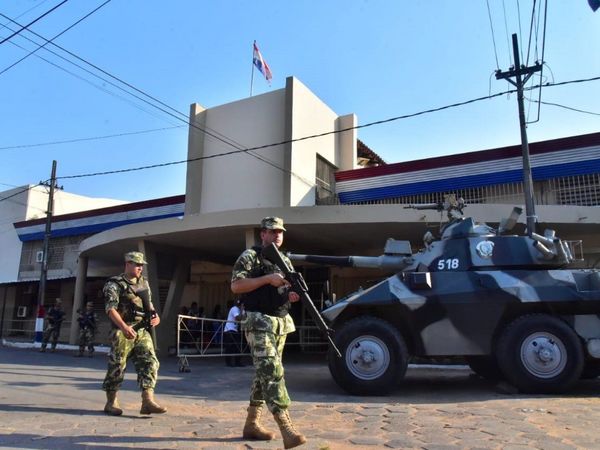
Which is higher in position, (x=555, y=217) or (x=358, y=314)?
(x=555, y=217)

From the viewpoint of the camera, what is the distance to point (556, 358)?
6305 millimetres

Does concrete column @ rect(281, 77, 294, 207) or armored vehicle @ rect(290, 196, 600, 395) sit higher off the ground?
concrete column @ rect(281, 77, 294, 207)

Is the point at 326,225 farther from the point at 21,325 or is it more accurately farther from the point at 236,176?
the point at 21,325

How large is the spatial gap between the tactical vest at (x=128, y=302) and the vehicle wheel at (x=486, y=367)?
445cm

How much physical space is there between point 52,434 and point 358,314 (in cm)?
382

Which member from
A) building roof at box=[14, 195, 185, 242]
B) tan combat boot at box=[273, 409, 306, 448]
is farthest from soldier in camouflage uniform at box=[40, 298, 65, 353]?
tan combat boot at box=[273, 409, 306, 448]

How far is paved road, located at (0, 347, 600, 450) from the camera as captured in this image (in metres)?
3.99

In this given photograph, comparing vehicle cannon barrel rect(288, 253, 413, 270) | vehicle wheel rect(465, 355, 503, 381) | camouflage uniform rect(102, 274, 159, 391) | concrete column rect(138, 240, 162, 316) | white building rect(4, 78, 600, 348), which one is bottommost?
vehicle wheel rect(465, 355, 503, 381)

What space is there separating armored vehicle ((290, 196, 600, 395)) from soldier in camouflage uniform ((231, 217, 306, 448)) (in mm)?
2545

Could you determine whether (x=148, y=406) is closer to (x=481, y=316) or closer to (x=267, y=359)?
(x=267, y=359)

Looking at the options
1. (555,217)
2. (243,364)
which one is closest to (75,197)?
(243,364)

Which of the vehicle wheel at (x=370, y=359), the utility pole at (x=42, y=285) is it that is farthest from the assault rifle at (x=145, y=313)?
the utility pole at (x=42, y=285)

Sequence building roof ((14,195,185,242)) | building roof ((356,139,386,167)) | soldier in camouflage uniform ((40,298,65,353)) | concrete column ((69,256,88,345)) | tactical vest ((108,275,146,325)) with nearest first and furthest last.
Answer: tactical vest ((108,275,146,325)), soldier in camouflage uniform ((40,298,65,353)), concrete column ((69,256,88,345)), building roof ((14,195,185,242)), building roof ((356,139,386,167))

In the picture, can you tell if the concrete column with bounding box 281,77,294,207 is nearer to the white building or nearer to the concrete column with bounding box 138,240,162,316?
the white building
